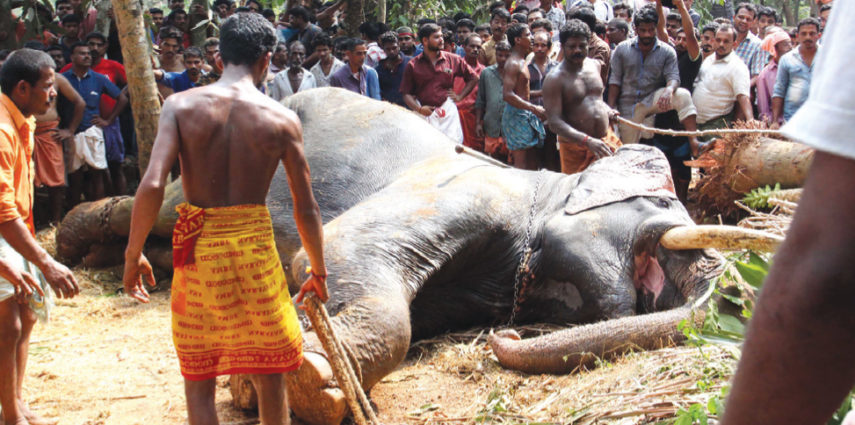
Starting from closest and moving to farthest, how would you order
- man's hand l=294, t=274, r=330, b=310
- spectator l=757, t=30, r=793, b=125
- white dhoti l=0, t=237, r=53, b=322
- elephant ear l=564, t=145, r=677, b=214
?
man's hand l=294, t=274, r=330, b=310 < white dhoti l=0, t=237, r=53, b=322 < elephant ear l=564, t=145, r=677, b=214 < spectator l=757, t=30, r=793, b=125

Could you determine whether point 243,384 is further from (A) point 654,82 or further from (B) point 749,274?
(A) point 654,82

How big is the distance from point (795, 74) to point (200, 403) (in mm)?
6700

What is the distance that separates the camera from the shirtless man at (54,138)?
769 centimetres

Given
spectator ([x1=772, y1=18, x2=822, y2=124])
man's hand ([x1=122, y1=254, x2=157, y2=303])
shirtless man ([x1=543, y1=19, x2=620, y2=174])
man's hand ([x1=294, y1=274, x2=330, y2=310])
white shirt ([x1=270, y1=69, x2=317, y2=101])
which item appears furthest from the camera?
white shirt ([x1=270, y1=69, x2=317, y2=101])

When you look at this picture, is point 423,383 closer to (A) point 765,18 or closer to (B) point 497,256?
(B) point 497,256

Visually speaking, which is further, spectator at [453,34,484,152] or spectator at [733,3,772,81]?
spectator at [733,3,772,81]

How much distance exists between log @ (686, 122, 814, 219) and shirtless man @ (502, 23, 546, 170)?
58.3 inches

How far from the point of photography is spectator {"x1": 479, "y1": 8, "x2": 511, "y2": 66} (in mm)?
9188

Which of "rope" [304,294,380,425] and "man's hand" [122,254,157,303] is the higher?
"man's hand" [122,254,157,303]

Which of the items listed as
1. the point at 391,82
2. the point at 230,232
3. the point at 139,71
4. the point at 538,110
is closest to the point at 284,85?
the point at 391,82

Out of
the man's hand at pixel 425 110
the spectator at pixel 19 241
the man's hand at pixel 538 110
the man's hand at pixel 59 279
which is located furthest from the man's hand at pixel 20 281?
the man's hand at pixel 425 110

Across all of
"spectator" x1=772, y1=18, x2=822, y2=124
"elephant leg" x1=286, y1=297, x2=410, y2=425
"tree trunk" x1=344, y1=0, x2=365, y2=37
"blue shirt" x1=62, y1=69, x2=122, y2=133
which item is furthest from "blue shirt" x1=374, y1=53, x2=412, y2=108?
"elephant leg" x1=286, y1=297, x2=410, y2=425

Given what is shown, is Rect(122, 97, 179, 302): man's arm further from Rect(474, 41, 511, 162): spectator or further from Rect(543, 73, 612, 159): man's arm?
Rect(474, 41, 511, 162): spectator

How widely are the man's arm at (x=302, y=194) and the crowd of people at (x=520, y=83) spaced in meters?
3.31
